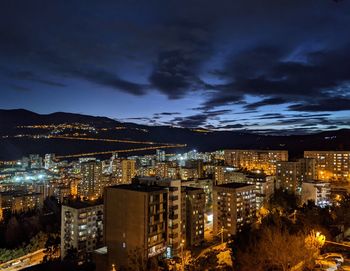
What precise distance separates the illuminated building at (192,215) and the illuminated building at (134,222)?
3.40 meters

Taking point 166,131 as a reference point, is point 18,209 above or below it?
below

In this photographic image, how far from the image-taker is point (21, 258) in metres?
14.1

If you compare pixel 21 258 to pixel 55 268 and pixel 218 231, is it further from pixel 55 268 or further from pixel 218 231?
pixel 218 231

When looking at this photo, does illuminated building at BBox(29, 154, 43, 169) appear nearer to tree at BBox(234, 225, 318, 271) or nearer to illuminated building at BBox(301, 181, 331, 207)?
illuminated building at BBox(301, 181, 331, 207)

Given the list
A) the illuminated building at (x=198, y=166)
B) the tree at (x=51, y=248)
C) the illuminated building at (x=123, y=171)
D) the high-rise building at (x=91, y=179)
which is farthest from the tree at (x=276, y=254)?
Result: the illuminated building at (x=198, y=166)

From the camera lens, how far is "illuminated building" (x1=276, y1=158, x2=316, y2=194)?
2095 centimetres

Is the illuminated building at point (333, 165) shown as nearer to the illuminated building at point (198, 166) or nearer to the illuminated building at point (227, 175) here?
the illuminated building at point (227, 175)

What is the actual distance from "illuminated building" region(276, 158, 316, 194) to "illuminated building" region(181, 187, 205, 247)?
31.6ft

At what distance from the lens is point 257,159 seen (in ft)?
94.0

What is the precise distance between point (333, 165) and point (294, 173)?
5.16 m

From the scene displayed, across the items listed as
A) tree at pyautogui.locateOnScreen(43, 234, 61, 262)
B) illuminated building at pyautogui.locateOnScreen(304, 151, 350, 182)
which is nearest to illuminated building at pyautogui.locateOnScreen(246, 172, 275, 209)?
illuminated building at pyautogui.locateOnScreen(304, 151, 350, 182)

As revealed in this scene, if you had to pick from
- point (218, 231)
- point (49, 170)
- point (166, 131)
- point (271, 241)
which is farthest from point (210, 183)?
point (166, 131)

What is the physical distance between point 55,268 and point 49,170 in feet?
72.6

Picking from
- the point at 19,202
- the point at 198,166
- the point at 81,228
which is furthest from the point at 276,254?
the point at 198,166
